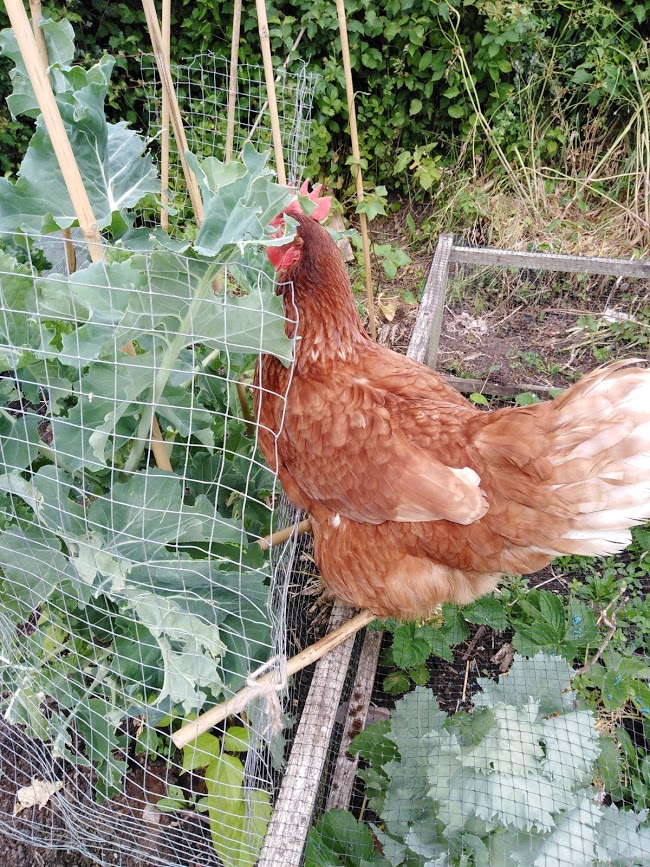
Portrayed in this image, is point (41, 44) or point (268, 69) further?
point (268, 69)

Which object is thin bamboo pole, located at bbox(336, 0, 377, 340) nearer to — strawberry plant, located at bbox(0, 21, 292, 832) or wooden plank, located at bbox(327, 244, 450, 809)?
wooden plank, located at bbox(327, 244, 450, 809)

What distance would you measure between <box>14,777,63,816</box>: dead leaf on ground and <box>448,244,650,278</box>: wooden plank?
8.71 feet

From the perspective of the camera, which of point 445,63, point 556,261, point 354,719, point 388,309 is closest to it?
point 354,719

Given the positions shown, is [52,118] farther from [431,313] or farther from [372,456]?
[431,313]

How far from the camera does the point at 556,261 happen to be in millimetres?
2680

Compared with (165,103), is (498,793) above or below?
below

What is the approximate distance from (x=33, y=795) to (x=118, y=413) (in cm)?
121

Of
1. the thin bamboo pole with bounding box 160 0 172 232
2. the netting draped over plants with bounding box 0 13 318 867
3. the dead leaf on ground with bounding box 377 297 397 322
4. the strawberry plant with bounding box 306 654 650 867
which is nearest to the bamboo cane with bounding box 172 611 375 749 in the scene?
the netting draped over plants with bounding box 0 13 318 867

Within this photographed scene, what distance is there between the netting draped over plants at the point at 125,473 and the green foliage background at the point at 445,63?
2.67 metres

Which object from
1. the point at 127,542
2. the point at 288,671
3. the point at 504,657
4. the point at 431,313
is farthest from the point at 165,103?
the point at 504,657

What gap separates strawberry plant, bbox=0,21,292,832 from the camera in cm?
101

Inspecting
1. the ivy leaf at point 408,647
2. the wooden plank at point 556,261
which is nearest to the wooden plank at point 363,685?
the ivy leaf at point 408,647

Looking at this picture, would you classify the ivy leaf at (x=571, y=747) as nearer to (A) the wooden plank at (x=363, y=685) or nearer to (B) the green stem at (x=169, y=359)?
(A) the wooden plank at (x=363, y=685)

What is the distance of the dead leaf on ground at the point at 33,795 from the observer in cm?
154
